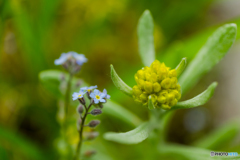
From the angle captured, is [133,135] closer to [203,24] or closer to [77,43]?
[77,43]

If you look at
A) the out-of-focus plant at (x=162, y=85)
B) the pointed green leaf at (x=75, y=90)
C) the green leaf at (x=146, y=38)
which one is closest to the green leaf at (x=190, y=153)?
the out-of-focus plant at (x=162, y=85)

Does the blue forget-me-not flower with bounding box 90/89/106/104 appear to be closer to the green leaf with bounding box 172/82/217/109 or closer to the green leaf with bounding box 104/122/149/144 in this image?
the green leaf with bounding box 104/122/149/144

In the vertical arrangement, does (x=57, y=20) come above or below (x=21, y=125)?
above

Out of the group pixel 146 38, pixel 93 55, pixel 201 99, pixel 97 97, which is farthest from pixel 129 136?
pixel 93 55

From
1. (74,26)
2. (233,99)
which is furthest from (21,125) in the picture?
(233,99)

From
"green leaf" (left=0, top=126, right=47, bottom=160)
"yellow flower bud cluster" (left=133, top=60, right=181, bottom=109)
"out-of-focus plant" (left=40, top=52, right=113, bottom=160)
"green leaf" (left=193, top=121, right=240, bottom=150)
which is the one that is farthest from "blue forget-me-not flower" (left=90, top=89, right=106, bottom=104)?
"green leaf" (left=193, top=121, right=240, bottom=150)

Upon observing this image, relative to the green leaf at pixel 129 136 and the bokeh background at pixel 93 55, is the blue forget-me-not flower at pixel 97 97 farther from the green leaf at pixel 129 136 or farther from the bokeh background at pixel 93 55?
the bokeh background at pixel 93 55

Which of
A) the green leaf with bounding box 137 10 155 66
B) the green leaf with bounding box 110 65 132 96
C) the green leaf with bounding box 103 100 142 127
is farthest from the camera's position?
the green leaf with bounding box 103 100 142 127
